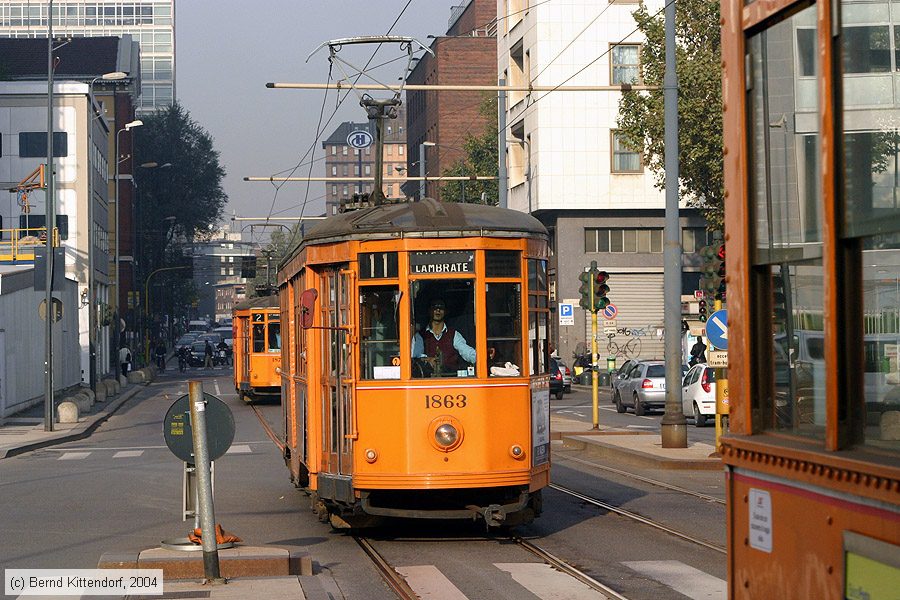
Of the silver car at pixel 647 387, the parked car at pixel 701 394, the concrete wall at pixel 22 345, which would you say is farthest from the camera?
the concrete wall at pixel 22 345

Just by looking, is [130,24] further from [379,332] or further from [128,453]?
[379,332]

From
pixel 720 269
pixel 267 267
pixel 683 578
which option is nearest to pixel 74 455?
pixel 720 269

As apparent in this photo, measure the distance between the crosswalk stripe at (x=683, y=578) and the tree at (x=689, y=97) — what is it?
29589 millimetres

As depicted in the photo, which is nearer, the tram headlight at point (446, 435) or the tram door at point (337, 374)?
the tram headlight at point (446, 435)

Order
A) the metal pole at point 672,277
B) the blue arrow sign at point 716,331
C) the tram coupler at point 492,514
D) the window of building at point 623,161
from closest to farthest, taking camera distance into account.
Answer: the tram coupler at point 492,514, the blue arrow sign at point 716,331, the metal pole at point 672,277, the window of building at point 623,161

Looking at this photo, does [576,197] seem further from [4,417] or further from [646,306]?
[4,417]

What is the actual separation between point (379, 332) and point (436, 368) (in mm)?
571

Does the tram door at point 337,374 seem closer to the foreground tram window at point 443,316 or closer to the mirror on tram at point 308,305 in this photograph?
the mirror on tram at point 308,305

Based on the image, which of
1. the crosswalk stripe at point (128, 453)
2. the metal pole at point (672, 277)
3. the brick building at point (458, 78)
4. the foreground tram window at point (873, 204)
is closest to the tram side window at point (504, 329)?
the foreground tram window at point (873, 204)

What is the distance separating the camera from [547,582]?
31.9ft

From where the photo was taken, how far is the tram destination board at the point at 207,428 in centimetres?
913

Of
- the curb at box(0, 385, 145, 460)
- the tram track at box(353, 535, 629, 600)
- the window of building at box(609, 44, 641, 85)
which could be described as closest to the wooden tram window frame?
the tram track at box(353, 535, 629, 600)

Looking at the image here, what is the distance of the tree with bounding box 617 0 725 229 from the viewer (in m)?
39.5

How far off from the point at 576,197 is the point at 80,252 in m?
27.6
